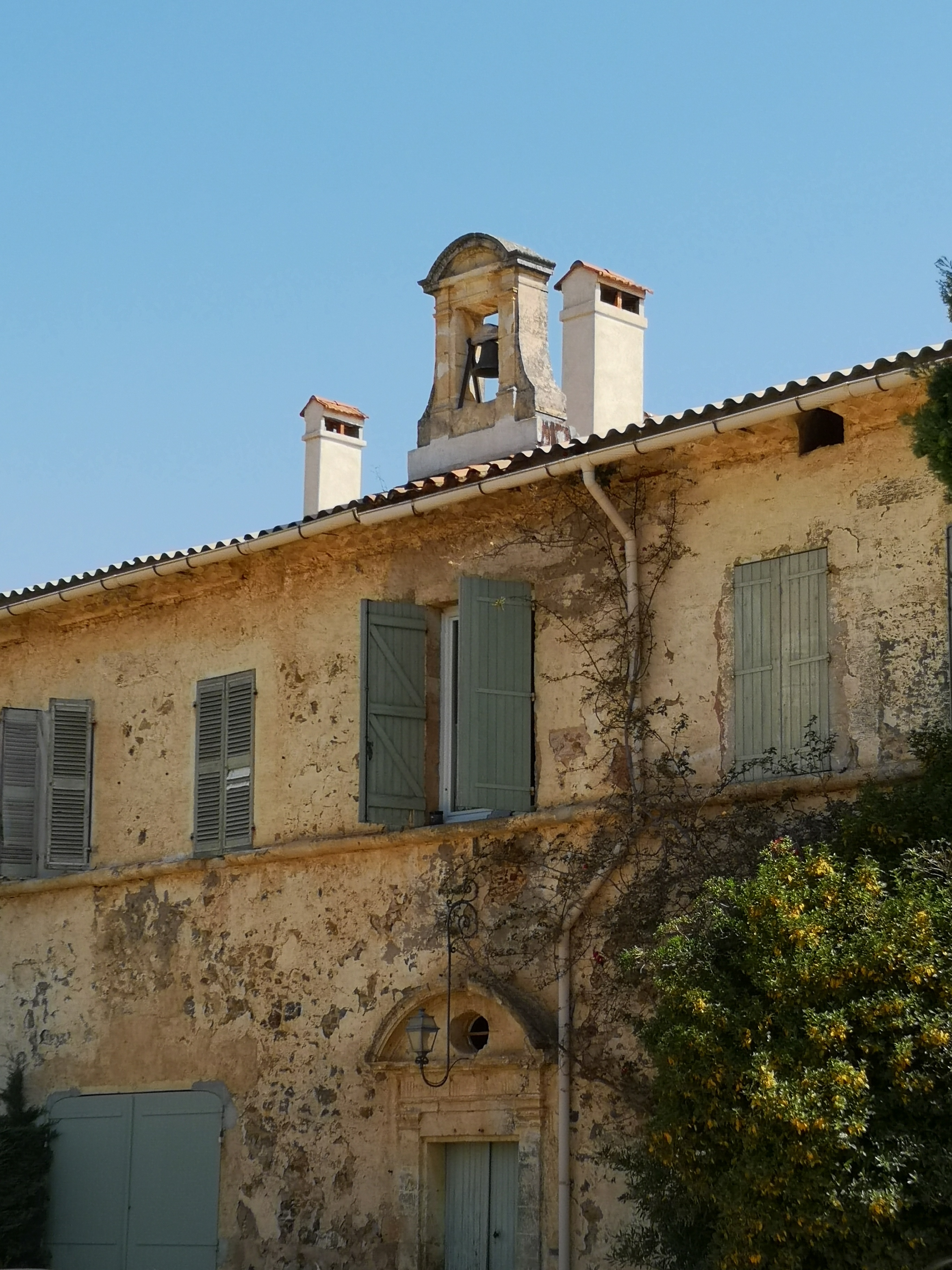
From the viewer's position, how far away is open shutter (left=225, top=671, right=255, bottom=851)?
47.5 feet


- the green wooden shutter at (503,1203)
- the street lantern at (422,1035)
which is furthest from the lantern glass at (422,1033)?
the green wooden shutter at (503,1203)

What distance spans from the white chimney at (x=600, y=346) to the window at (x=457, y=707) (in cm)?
332

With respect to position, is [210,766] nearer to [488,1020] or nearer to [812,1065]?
[488,1020]

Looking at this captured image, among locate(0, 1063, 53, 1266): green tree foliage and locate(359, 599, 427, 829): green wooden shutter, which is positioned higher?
locate(359, 599, 427, 829): green wooden shutter

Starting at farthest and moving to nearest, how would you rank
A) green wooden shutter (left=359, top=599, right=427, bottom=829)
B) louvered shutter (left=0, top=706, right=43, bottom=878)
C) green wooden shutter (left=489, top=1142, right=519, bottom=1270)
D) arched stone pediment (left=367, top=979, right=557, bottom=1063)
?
1. louvered shutter (left=0, top=706, right=43, bottom=878)
2. green wooden shutter (left=359, top=599, right=427, bottom=829)
3. green wooden shutter (left=489, top=1142, right=519, bottom=1270)
4. arched stone pediment (left=367, top=979, right=557, bottom=1063)

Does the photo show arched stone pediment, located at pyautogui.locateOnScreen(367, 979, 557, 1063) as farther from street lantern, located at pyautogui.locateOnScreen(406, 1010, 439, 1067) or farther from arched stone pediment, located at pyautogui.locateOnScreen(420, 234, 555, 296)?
arched stone pediment, located at pyautogui.locateOnScreen(420, 234, 555, 296)

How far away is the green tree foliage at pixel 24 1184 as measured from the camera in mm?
14688

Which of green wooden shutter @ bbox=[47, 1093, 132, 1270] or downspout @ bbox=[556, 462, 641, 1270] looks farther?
green wooden shutter @ bbox=[47, 1093, 132, 1270]

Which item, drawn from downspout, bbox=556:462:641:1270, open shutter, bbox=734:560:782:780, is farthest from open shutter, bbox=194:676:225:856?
open shutter, bbox=734:560:782:780

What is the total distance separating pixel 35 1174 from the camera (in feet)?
49.2

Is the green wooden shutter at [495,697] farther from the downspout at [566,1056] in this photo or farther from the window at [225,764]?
the window at [225,764]

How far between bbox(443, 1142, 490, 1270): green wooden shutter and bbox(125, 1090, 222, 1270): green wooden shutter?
6.55 ft

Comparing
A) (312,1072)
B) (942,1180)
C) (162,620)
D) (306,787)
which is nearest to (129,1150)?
(312,1072)

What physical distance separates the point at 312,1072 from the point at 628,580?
3.89 m
